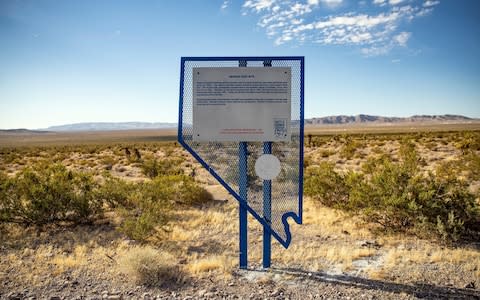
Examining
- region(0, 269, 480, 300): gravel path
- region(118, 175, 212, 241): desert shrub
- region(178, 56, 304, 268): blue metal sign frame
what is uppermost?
region(178, 56, 304, 268): blue metal sign frame

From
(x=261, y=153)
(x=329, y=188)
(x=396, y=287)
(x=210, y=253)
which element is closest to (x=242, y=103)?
(x=261, y=153)

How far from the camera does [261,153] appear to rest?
5.24 metres

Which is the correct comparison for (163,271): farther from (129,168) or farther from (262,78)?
(129,168)

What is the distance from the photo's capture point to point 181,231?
7.32 metres

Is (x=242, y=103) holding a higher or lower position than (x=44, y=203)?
higher

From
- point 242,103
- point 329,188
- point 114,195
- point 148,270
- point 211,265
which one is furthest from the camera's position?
point 329,188

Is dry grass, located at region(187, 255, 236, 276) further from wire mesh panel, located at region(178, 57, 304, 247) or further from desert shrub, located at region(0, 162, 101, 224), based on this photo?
desert shrub, located at region(0, 162, 101, 224)

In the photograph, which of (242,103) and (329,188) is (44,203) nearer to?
(242,103)

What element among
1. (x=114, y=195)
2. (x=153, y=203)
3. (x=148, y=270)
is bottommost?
(x=148, y=270)

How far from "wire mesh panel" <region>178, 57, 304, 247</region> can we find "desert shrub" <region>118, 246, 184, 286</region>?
4.88ft

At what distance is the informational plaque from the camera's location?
4.86 m

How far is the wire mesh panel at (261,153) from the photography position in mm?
4930

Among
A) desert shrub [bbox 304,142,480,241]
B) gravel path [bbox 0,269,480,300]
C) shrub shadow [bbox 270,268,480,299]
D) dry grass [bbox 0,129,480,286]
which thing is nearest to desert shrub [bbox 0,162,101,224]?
dry grass [bbox 0,129,480,286]

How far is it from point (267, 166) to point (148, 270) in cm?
228
